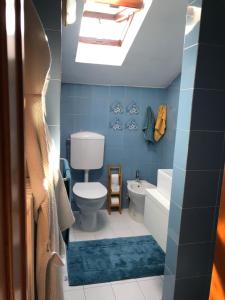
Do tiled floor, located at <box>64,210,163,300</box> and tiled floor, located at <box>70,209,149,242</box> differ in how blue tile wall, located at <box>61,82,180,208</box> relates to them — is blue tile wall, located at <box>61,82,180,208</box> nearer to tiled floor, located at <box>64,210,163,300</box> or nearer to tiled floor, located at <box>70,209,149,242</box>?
tiled floor, located at <box>70,209,149,242</box>

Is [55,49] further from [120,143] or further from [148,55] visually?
[120,143]

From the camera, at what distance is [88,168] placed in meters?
3.16

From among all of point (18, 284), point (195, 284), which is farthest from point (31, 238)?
point (195, 284)

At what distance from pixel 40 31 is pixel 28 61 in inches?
4.6

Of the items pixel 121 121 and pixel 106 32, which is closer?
pixel 106 32

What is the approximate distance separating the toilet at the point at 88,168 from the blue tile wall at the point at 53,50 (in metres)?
1.45

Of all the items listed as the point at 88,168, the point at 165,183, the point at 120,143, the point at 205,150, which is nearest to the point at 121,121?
the point at 120,143

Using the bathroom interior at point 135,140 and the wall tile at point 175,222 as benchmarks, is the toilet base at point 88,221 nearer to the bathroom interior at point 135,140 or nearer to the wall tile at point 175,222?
the bathroom interior at point 135,140

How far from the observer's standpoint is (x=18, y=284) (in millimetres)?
562

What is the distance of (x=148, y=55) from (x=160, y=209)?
163 centimetres

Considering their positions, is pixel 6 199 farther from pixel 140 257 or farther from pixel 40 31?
pixel 140 257

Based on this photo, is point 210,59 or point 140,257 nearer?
point 210,59

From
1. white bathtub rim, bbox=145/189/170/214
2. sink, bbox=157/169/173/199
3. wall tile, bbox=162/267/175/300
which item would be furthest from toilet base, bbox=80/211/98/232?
wall tile, bbox=162/267/175/300

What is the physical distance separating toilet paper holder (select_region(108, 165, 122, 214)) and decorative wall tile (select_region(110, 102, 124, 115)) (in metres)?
0.74
